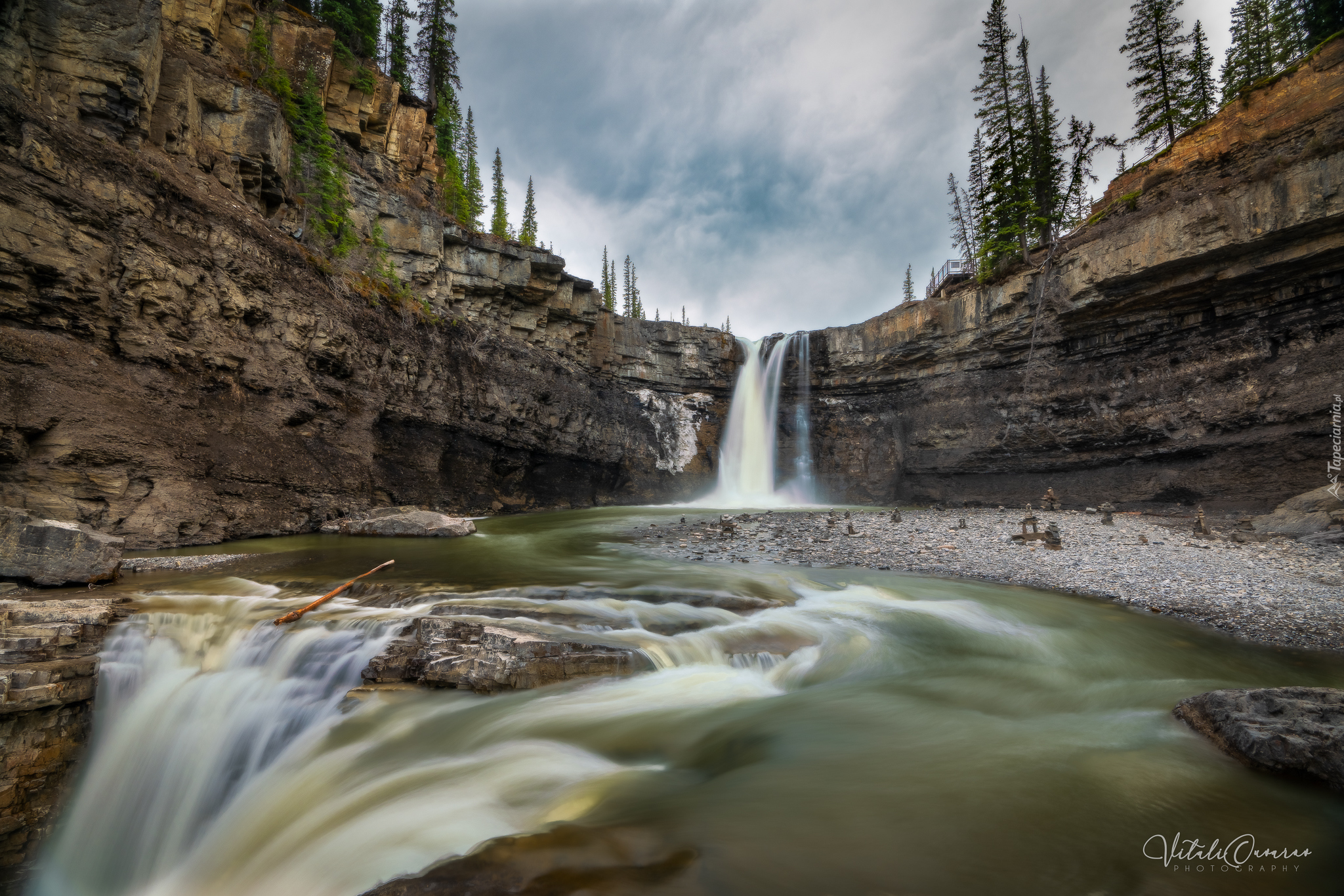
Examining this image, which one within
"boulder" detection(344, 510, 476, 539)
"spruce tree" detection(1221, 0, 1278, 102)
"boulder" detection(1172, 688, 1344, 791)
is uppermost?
"spruce tree" detection(1221, 0, 1278, 102)

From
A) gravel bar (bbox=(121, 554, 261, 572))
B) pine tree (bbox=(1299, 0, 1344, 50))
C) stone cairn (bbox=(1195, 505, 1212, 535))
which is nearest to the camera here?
gravel bar (bbox=(121, 554, 261, 572))

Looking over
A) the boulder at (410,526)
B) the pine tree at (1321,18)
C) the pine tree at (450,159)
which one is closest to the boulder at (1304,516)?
the pine tree at (1321,18)

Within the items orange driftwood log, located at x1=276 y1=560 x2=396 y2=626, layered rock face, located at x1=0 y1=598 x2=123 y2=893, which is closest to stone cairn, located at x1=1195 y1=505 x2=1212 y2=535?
orange driftwood log, located at x1=276 y1=560 x2=396 y2=626

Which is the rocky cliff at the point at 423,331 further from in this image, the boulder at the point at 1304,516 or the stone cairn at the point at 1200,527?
the stone cairn at the point at 1200,527

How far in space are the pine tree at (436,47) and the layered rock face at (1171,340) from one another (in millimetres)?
24383

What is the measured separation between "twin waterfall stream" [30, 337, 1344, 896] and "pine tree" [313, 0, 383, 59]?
872 inches

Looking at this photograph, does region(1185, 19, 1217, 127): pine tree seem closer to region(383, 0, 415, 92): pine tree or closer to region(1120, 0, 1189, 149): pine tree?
region(1120, 0, 1189, 149): pine tree

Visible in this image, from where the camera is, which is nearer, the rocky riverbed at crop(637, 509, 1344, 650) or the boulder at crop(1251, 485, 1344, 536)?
the rocky riverbed at crop(637, 509, 1344, 650)

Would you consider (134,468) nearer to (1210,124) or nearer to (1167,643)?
(1167,643)

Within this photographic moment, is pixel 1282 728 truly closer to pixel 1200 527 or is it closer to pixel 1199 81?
pixel 1200 527

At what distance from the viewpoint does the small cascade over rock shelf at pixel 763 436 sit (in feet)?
81.7

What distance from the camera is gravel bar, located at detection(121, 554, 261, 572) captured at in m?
6.71

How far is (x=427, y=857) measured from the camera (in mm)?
2479

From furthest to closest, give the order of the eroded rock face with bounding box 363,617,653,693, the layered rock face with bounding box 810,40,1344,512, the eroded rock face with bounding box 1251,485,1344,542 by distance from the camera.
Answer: the layered rock face with bounding box 810,40,1344,512, the eroded rock face with bounding box 1251,485,1344,542, the eroded rock face with bounding box 363,617,653,693
